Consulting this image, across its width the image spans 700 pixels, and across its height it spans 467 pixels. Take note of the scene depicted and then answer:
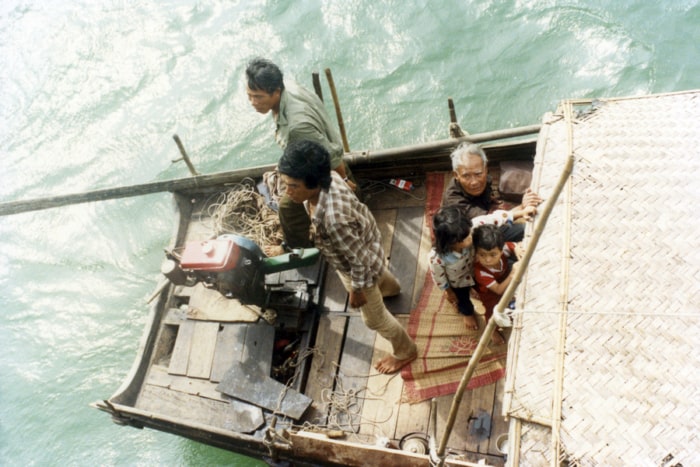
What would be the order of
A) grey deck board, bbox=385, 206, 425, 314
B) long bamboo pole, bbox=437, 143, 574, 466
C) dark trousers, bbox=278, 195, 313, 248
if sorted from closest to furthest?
long bamboo pole, bbox=437, 143, 574, 466 → dark trousers, bbox=278, 195, 313, 248 → grey deck board, bbox=385, 206, 425, 314

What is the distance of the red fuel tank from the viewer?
3725 millimetres

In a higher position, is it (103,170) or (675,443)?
(103,170)

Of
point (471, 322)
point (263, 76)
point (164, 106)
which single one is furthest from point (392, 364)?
point (164, 106)

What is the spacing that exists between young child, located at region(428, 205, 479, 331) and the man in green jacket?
0.90 metres

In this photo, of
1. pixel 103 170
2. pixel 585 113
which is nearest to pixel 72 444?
pixel 103 170

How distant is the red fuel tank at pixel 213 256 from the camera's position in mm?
3725

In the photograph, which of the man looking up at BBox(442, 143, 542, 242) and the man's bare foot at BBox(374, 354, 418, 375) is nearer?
the man looking up at BBox(442, 143, 542, 242)

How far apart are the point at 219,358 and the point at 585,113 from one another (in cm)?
348

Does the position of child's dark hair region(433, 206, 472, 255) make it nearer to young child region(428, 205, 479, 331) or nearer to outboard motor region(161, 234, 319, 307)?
young child region(428, 205, 479, 331)

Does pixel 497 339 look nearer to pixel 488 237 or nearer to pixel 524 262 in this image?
pixel 488 237

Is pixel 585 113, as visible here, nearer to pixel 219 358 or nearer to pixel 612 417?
pixel 612 417

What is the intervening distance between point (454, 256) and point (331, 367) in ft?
5.12

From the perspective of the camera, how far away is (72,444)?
6637mm

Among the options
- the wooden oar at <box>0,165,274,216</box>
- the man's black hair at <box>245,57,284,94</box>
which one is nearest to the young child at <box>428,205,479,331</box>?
the man's black hair at <box>245,57,284,94</box>
